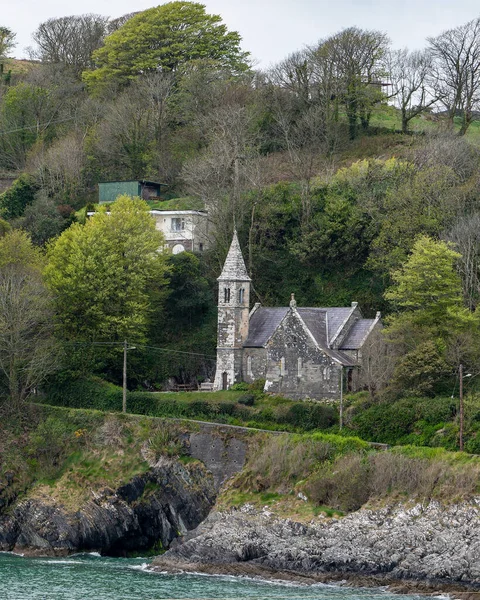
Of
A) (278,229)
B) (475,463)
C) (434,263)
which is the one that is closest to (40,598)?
(475,463)

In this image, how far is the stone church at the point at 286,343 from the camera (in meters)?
66.9

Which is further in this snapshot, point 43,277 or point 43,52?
point 43,52

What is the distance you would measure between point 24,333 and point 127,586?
808 inches

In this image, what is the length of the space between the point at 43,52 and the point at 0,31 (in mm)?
10668

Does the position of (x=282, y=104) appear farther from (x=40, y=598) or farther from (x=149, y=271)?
(x=40, y=598)

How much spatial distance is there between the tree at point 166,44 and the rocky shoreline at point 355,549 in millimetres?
54579

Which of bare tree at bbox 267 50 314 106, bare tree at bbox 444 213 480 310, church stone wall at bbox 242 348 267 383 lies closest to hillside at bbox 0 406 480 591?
church stone wall at bbox 242 348 267 383

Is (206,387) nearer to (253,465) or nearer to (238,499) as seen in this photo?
(253,465)

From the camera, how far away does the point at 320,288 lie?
76.8 metres

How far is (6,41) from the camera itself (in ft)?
418

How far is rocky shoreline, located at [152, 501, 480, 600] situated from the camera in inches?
1983

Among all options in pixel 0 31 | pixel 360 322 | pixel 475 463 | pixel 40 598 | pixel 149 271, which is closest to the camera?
pixel 40 598

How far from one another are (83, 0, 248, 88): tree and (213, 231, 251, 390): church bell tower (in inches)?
1368

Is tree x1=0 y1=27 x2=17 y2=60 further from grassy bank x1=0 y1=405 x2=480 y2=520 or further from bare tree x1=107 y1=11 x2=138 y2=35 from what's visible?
grassy bank x1=0 y1=405 x2=480 y2=520
